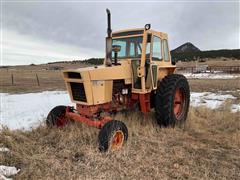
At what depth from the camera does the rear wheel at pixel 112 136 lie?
4250 millimetres

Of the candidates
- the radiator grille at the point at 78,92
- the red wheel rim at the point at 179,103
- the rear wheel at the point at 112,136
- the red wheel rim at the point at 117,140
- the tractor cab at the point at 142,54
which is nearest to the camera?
the rear wheel at the point at 112,136

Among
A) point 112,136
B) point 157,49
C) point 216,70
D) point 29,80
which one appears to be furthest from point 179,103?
point 216,70

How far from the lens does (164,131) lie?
5.67 meters

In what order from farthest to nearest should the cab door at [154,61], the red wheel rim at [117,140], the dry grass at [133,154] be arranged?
the cab door at [154,61]
the red wheel rim at [117,140]
the dry grass at [133,154]

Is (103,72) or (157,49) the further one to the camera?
(157,49)

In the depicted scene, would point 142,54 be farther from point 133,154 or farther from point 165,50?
point 133,154

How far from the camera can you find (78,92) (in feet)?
16.5

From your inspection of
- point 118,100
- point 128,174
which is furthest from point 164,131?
point 128,174

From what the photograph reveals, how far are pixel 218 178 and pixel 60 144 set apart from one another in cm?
279

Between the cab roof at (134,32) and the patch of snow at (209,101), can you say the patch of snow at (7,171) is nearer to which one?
the cab roof at (134,32)

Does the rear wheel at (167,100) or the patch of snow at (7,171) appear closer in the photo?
the patch of snow at (7,171)

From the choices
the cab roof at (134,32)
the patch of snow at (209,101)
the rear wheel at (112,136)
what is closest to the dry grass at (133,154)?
the rear wheel at (112,136)

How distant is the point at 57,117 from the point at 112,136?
1.98m

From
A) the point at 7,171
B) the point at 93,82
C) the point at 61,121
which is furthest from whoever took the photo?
the point at 61,121
